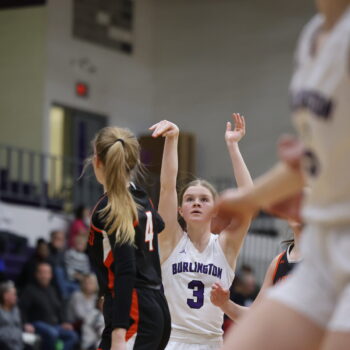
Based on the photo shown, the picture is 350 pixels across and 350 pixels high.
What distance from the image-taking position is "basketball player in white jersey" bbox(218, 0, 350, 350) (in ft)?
8.66

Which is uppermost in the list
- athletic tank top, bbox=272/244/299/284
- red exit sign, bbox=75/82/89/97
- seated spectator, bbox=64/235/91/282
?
red exit sign, bbox=75/82/89/97

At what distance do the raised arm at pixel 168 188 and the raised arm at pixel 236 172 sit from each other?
29 centimetres

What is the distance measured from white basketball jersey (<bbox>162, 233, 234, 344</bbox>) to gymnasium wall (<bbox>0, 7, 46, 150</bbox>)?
13.0m

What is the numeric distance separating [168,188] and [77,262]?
8558mm

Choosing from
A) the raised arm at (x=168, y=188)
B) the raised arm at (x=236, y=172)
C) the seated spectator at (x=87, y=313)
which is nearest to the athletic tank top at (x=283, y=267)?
the raised arm at (x=236, y=172)

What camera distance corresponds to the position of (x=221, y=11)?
20984mm

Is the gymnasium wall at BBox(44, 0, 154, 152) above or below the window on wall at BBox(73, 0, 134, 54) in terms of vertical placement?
below

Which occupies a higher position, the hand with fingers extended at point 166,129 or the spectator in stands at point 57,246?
the hand with fingers extended at point 166,129

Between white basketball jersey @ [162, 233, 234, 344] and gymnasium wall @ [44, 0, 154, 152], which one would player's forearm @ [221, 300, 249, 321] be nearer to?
white basketball jersey @ [162, 233, 234, 344]

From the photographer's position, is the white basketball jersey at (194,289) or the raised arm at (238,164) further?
the white basketball jersey at (194,289)

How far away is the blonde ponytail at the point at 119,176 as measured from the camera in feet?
14.6

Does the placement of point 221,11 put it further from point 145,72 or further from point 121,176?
point 121,176

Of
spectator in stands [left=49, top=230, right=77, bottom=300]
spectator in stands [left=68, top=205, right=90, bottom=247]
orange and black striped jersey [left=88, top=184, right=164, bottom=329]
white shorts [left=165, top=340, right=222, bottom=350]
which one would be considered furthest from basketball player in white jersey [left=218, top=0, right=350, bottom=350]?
spectator in stands [left=68, top=205, right=90, bottom=247]

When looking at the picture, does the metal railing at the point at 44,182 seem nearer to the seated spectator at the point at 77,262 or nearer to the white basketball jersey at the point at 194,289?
the seated spectator at the point at 77,262
